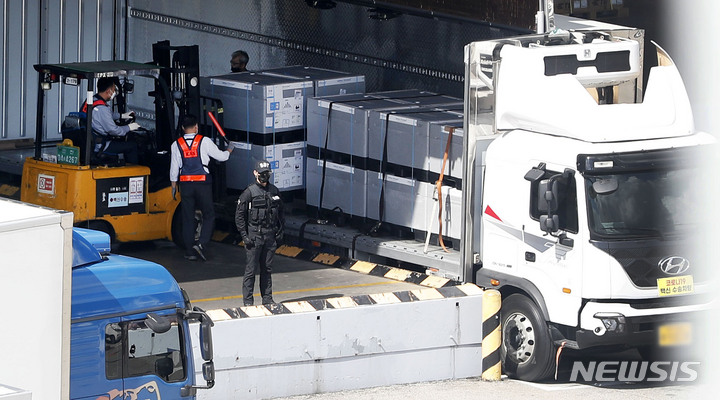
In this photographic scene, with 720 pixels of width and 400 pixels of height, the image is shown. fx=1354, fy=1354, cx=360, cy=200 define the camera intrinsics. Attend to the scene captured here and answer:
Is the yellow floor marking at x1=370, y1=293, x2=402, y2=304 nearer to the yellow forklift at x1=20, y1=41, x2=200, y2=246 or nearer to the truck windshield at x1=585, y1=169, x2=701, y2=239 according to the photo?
the truck windshield at x1=585, y1=169, x2=701, y2=239

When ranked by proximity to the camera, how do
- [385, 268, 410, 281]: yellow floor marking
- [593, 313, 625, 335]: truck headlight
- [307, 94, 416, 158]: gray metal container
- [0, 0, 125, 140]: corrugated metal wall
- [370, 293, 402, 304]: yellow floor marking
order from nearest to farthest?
[593, 313, 625, 335]: truck headlight, [370, 293, 402, 304]: yellow floor marking, [385, 268, 410, 281]: yellow floor marking, [307, 94, 416, 158]: gray metal container, [0, 0, 125, 140]: corrugated metal wall

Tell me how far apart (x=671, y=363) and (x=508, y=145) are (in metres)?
2.75

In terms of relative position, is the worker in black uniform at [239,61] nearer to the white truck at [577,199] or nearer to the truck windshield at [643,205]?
the white truck at [577,199]

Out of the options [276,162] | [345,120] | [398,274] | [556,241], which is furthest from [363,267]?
[556,241]

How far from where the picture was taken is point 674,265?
12.9 meters

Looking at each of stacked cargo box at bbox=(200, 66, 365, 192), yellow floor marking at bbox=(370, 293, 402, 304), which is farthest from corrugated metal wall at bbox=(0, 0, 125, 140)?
yellow floor marking at bbox=(370, 293, 402, 304)

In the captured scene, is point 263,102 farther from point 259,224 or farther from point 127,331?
point 127,331

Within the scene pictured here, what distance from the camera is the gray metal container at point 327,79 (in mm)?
18188

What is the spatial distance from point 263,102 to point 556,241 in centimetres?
576

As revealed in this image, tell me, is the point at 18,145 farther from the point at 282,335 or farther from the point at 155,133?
the point at 282,335

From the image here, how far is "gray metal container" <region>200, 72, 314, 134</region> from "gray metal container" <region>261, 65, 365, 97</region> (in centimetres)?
17

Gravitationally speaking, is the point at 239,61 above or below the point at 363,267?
above

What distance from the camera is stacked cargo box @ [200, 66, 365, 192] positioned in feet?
58.3

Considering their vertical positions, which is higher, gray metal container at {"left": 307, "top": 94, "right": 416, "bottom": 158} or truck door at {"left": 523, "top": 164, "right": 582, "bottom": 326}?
gray metal container at {"left": 307, "top": 94, "right": 416, "bottom": 158}
